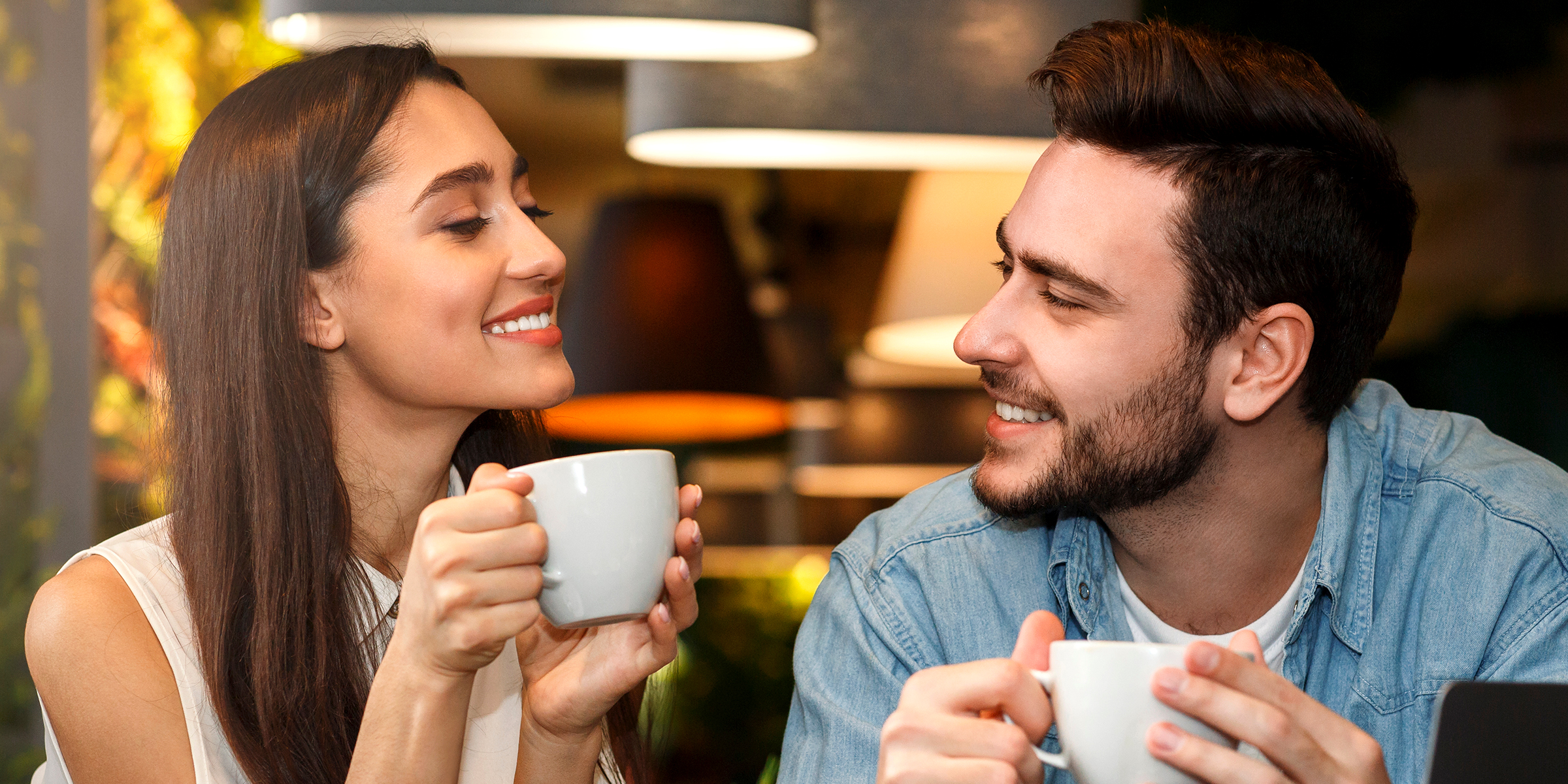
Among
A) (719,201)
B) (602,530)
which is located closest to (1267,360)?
(602,530)

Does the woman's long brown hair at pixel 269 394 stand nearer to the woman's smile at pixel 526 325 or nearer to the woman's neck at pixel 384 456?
the woman's neck at pixel 384 456

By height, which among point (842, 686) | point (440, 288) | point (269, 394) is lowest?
point (842, 686)

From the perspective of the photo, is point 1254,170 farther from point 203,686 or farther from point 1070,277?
point 203,686

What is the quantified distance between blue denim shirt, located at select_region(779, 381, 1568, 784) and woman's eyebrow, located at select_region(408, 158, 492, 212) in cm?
62

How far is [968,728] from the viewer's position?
0.90 meters

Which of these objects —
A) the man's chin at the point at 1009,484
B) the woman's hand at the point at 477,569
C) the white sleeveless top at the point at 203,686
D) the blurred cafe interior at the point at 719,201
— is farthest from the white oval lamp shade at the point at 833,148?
the woman's hand at the point at 477,569

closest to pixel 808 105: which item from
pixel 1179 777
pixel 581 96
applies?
pixel 1179 777

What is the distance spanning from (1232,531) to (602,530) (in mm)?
800

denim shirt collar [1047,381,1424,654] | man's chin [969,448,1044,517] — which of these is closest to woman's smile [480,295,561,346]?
man's chin [969,448,1044,517]

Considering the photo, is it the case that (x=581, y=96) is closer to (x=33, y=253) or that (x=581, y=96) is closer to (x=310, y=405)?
(x=33, y=253)

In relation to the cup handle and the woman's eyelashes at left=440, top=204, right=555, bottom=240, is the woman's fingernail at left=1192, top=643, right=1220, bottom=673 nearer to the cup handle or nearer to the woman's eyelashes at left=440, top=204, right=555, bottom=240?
the cup handle

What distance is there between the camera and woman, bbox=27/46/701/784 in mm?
1266

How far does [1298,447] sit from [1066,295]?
37 cm

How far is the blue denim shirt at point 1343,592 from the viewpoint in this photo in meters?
1.30
